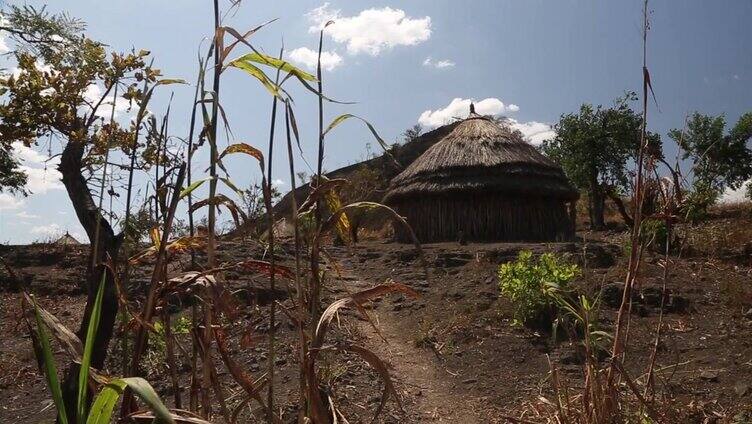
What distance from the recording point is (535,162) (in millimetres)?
13273

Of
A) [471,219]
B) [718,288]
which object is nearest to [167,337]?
[718,288]

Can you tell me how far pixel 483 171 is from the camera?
12.7 metres

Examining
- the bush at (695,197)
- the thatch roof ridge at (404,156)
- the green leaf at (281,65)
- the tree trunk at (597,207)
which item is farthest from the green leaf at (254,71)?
the thatch roof ridge at (404,156)

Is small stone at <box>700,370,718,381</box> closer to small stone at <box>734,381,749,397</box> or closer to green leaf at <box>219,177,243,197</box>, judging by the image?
small stone at <box>734,381,749,397</box>

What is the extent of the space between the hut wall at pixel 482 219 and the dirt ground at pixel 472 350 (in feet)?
15.4

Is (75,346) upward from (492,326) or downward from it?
upward

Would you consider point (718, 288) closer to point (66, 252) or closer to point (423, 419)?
point (423, 419)

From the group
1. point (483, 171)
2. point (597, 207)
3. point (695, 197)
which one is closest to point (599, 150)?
point (597, 207)

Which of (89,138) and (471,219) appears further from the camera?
(471,219)

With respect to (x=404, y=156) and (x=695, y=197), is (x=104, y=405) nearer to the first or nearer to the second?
(x=695, y=197)

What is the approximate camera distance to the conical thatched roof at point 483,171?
12.5m

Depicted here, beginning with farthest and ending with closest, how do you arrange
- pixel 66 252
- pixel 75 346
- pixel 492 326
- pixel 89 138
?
pixel 66 252 < pixel 492 326 < pixel 89 138 < pixel 75 346

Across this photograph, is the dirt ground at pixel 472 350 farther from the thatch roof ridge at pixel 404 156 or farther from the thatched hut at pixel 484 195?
the thatch roof ridge at pixel 404 156

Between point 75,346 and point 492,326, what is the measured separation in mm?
4811
